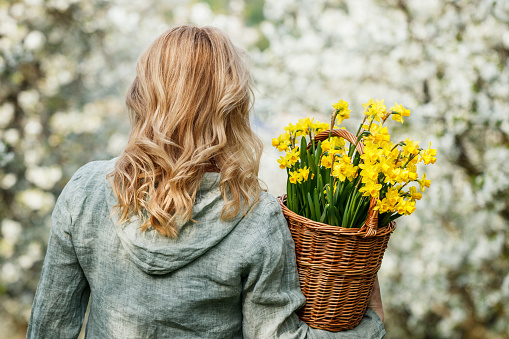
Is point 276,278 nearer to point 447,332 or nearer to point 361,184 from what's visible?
point 361,184

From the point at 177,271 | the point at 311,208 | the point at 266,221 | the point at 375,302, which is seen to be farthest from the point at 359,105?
the point at 177,271

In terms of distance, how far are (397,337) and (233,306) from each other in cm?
391

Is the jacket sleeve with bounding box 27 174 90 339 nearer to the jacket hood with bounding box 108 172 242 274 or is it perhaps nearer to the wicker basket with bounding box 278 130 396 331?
the jacket hood with bounding box 108 172 242 274

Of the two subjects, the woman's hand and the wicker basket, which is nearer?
the wicker basket

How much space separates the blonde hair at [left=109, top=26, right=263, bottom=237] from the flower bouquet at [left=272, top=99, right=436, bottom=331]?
0.55ft

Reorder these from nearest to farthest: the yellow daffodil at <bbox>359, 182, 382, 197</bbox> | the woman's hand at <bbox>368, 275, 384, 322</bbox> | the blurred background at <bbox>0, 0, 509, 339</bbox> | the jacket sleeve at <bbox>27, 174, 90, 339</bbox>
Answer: the yellow daffodil at <bbox>359, 182, 382, 197</bbox>, the jacket sleeve at <bbox>27, 174, 90, 339</bbox>, the woman's hand at <bbox>368, 275, 384, 322</bbox>, the blurred background at <bbox>0, 0, 509, 339</bbox>

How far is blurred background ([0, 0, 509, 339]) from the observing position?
3.11 meters

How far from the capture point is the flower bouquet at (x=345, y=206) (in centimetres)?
112

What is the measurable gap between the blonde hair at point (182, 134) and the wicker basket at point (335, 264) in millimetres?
175

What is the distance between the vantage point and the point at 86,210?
1.18 metres

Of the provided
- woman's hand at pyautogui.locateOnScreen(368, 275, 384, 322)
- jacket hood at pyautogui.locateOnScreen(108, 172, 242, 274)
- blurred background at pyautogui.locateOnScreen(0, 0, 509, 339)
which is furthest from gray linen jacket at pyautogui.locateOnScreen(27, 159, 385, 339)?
blurred background at pyautogui.locateOnScreen(0, 0, 509, 339)

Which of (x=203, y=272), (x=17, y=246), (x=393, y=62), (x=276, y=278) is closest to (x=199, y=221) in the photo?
(x=203, y=272)

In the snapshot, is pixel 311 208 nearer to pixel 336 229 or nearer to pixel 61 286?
pixel 336 229

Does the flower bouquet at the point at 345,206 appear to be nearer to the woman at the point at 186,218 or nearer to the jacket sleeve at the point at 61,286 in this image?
the woman at the point at 186,218
